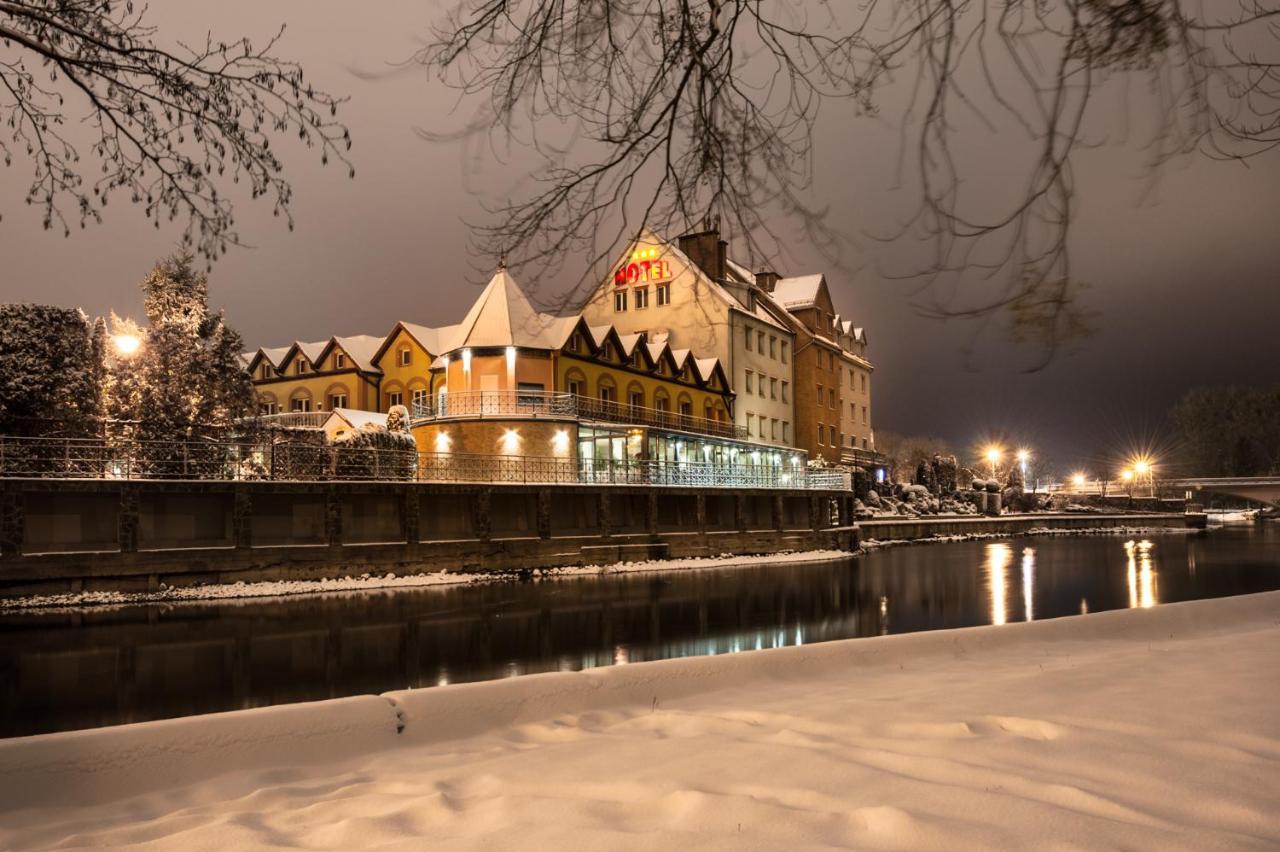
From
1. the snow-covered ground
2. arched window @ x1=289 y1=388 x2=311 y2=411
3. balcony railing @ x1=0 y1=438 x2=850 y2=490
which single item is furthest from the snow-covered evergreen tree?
the snow-covered ground

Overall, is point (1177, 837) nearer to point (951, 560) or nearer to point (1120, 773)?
point (1120, 773)

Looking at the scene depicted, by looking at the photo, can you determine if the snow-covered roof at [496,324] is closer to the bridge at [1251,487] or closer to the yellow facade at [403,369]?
the yellow facade at [403,369]

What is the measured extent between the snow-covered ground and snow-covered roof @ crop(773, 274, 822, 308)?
179 ft

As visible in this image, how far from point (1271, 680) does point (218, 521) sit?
26435 millimetres

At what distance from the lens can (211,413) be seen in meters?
33.1

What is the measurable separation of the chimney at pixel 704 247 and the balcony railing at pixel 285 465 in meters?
23.8

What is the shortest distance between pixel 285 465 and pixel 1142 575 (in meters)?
31.4

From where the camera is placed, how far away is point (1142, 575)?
99.4 feet

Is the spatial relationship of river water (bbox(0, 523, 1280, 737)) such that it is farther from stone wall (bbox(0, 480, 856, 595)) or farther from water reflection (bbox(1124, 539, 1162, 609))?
stone wall (bbox(0, 480, 856, 595))

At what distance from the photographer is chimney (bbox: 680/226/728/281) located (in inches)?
193

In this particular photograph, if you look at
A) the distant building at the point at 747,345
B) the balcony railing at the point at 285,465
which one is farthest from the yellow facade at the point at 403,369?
the balcony railing at the point at 285,465

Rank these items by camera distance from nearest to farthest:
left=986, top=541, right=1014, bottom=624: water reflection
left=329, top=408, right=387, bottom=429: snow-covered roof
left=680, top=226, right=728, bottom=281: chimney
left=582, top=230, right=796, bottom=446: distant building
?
left=680, top=226, right=728, bottom=281: chimney < left=986, top=541, right=1014, bottom=624: water reflection < left=329, top=408, right=387, bottom=429: snow-covered roof < left=582, top=230, right=796, bottom=446: distant building

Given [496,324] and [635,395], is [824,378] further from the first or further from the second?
[496,324]

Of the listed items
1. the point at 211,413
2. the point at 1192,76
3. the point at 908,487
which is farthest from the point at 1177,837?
the point at 908,487
